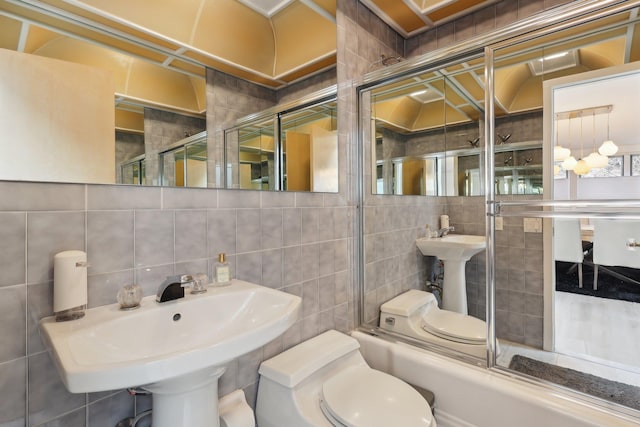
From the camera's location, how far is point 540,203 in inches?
56.6

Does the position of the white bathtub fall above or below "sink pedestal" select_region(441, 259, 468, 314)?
below

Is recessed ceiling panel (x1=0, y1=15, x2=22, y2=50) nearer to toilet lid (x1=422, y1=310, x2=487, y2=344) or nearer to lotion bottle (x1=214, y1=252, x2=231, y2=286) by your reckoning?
lotion bottle (x1=214, y1=252, x2=231, y2=286)

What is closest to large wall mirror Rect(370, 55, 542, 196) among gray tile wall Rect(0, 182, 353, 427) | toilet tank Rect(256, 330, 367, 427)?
gray tile wall Rect(0, 182, 353, 427)

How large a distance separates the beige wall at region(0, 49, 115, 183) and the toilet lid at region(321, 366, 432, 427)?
45.2 inches

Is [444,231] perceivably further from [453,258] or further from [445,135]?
[445,135]

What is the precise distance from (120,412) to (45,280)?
482 millimetres

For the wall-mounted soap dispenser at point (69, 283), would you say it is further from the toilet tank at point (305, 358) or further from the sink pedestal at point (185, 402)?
the toilet tank at point (305, 358)

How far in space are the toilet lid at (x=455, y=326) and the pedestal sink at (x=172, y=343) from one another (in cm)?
111

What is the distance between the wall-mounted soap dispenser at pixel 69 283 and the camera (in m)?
0.79

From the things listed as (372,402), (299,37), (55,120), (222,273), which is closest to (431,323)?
(372,402)

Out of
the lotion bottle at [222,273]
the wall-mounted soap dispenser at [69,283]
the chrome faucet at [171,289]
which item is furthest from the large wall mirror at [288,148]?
the wall-mounted soap dispenser at [69,283]

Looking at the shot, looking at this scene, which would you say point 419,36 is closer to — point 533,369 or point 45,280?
point 533,369

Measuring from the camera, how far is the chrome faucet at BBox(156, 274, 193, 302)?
37.3 inches

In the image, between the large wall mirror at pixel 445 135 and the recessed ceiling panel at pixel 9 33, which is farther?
the large wall mirror at pixel 445 135
